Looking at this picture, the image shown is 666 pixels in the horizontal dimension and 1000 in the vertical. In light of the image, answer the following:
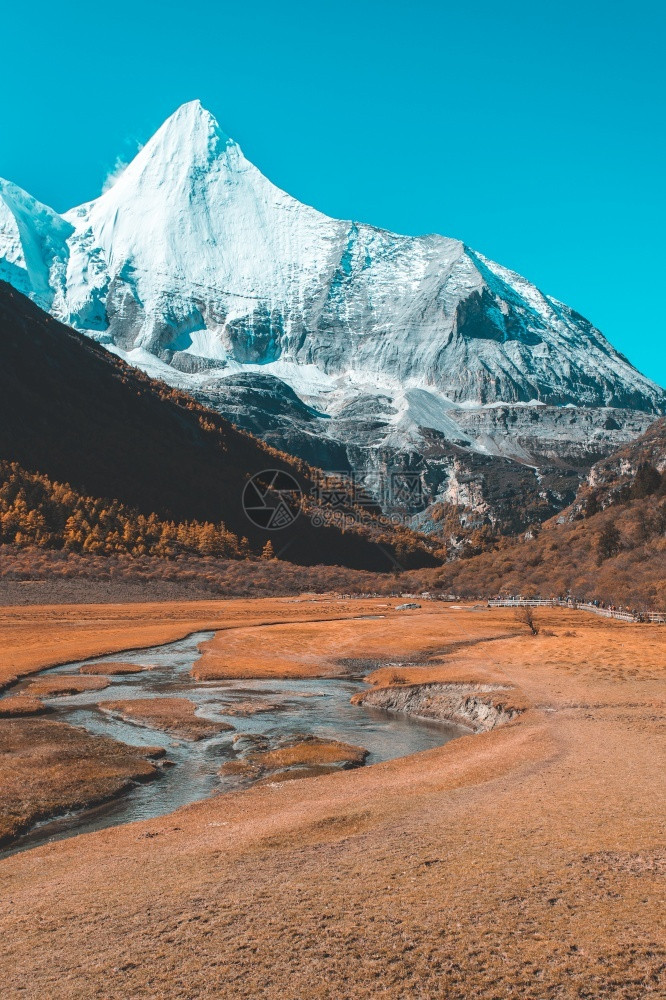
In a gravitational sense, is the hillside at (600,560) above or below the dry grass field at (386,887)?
above

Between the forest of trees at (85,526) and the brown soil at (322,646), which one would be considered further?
the forest of trees at (85,526)

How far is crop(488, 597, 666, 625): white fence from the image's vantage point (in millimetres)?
81812

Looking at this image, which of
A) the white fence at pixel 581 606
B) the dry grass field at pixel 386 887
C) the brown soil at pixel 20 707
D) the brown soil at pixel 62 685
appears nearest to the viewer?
the dry grass field at pixel 386 887

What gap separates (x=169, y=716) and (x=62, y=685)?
13.4 metres

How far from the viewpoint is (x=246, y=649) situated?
6969 centimetres

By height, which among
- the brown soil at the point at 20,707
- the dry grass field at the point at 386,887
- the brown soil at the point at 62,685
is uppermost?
the dry grass field at the point at 386,887

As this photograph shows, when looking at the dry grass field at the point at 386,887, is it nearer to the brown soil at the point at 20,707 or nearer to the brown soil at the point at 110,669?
the brown soil at the point at 20,707

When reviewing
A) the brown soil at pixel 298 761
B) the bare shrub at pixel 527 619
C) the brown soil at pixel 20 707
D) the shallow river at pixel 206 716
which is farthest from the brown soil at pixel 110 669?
the bare shrub at pixel 527 619

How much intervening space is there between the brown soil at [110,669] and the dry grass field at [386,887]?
34.0 m

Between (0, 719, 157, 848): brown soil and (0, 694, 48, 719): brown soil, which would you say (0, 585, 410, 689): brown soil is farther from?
(0, 719, 157, 848): brown soil

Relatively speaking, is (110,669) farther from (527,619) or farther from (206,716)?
(527,619)

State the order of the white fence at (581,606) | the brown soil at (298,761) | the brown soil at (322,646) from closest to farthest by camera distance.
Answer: the brown soil at (298,761), the brown soil at (322,646), the white fence at (581,606)

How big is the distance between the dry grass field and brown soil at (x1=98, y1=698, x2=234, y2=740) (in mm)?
11549

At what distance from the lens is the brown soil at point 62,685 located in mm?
45169
